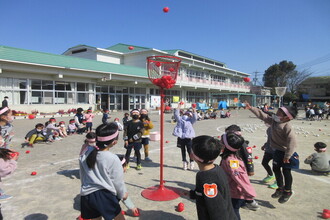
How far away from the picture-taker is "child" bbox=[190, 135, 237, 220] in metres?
2.18

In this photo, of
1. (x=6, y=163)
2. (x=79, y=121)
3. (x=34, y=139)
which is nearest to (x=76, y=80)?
(x=79, y=121)

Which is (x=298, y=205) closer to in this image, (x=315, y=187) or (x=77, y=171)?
(x=315, y=187)

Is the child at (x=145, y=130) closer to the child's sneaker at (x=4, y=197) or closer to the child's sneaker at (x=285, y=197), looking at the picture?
the child's sneaker at (x=4, y=197)

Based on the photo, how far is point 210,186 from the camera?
2.19 m

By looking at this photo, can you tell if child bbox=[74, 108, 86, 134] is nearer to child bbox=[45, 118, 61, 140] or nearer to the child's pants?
child bbox=[45, 118, 61, 140]

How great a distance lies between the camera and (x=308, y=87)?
63906 mm

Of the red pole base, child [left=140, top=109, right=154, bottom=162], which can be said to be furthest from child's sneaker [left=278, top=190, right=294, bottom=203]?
child [left=140, top=109, right=154, bottom=162]

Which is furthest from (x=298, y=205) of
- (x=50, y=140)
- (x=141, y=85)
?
(x=141, y=85)

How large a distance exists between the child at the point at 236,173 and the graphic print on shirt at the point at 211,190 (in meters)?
1.06

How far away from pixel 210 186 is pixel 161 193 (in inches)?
92.2

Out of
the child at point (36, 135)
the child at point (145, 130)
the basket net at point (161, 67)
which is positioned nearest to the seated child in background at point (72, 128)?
the child at point (36, 135)

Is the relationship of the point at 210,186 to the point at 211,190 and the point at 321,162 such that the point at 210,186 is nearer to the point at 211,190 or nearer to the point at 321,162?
the point at 211,190

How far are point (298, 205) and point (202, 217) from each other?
2685 millimetres

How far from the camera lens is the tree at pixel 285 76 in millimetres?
65438
